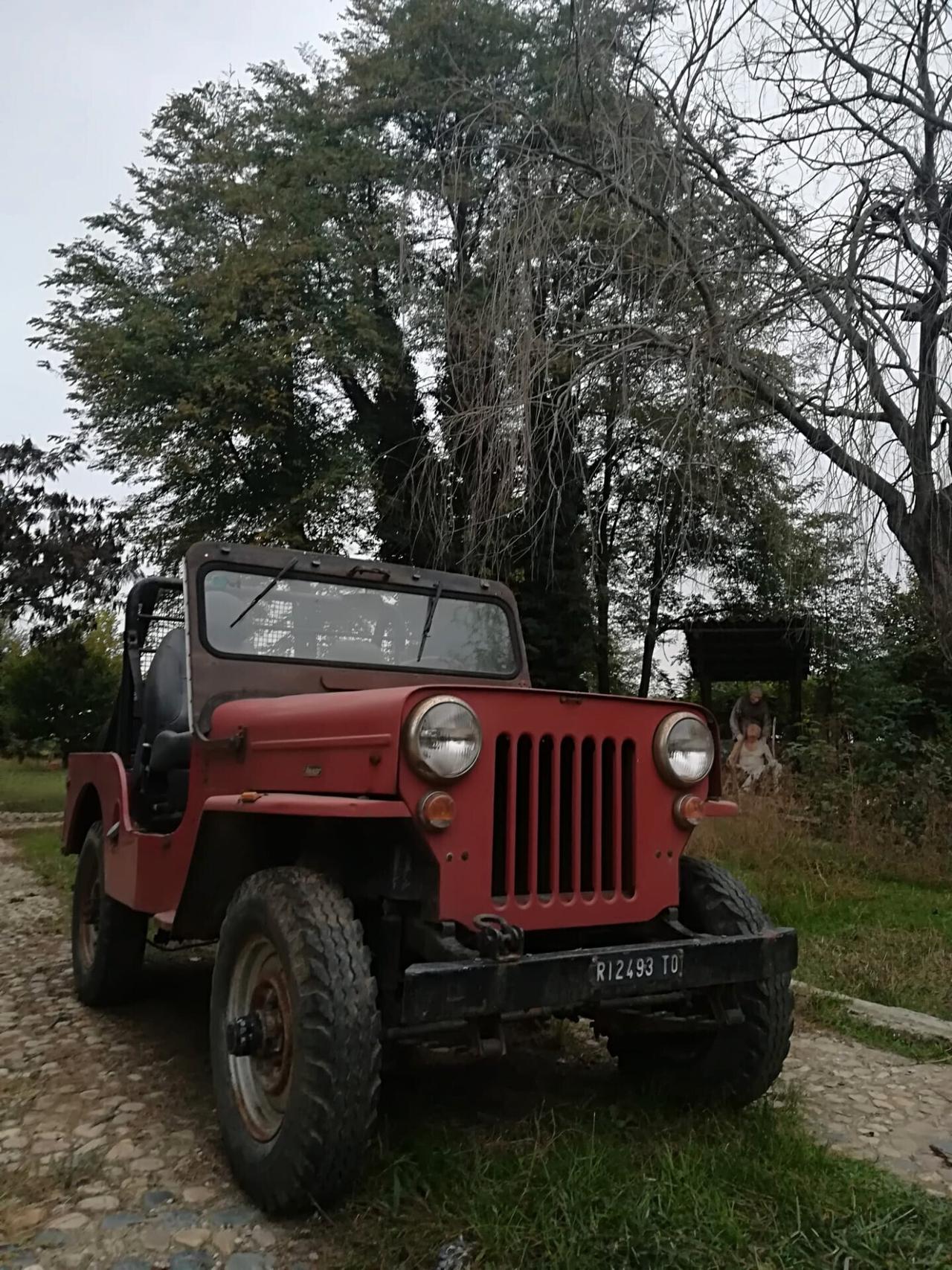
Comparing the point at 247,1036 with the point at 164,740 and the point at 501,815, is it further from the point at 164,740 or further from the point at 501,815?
the point at 164,740

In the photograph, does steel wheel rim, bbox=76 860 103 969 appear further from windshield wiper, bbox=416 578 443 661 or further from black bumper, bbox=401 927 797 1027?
black bumper, bbox=401 927 797 1027

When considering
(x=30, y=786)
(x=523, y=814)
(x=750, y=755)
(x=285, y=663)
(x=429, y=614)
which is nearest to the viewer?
(x=523, y=814)

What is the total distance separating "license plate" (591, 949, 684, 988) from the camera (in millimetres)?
2932

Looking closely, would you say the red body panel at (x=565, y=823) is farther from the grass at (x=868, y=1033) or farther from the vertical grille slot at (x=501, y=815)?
the grass at (x=868, y=1033)

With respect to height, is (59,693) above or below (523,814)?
above

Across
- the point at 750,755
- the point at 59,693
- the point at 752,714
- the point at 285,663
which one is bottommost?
the point at 750,755

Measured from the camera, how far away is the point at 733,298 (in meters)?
6.30

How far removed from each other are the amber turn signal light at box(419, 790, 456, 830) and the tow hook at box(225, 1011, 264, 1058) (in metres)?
0.75

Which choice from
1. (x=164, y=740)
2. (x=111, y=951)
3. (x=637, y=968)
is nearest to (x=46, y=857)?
(x=111, y=951)

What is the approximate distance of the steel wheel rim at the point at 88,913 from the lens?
4.93m

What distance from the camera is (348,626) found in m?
4.43

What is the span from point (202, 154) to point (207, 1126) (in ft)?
48.5

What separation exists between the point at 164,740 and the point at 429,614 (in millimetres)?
1210

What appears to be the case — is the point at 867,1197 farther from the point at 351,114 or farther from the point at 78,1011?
the point at 351,114
